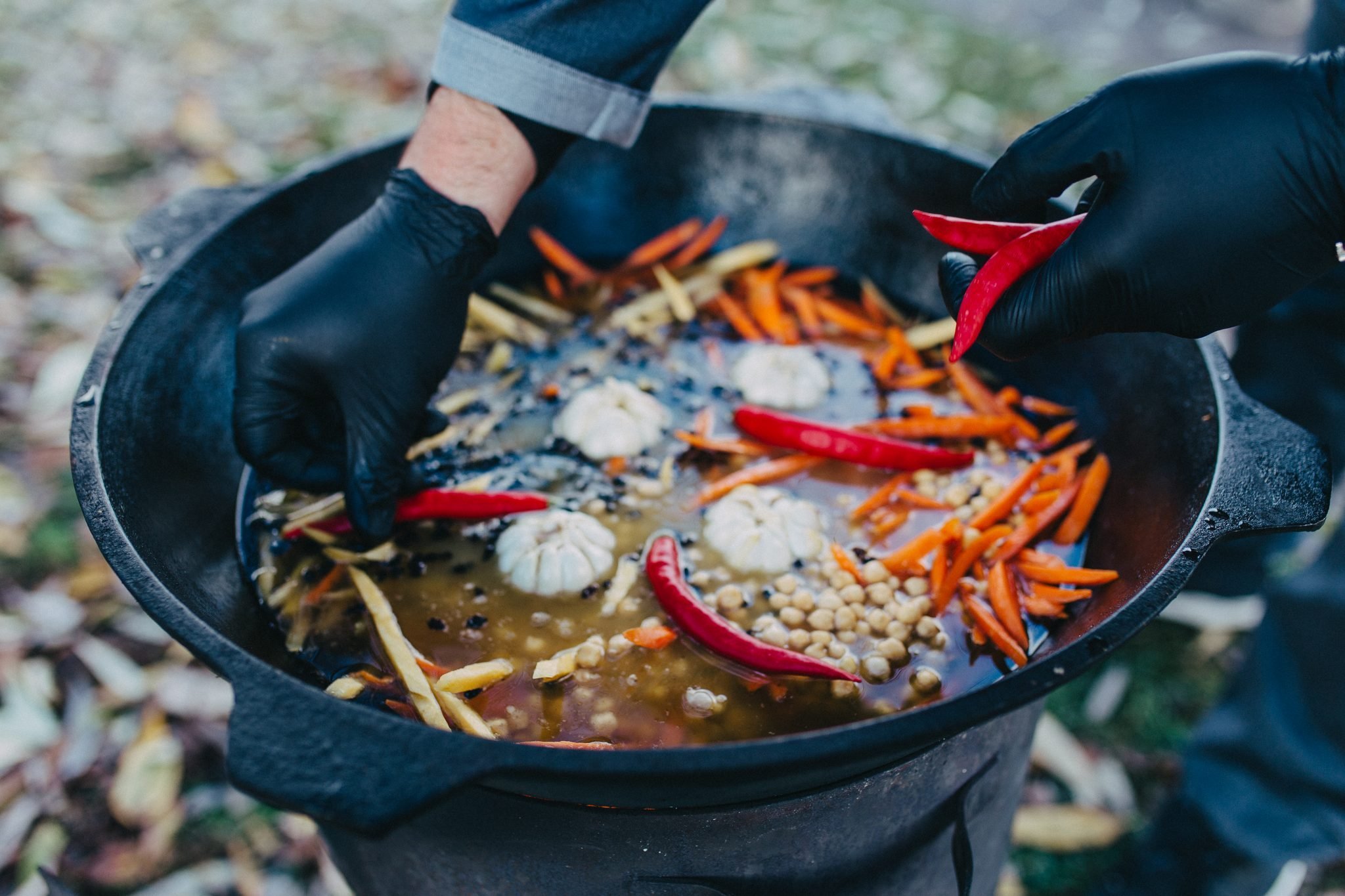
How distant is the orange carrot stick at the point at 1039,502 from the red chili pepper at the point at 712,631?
77 cm

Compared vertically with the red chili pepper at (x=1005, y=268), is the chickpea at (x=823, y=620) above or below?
below

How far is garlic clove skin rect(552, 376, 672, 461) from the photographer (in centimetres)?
262

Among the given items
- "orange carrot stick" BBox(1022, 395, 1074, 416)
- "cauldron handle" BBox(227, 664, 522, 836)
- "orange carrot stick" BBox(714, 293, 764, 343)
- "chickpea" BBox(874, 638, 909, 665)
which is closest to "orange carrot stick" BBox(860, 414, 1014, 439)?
"orange carrot stick" BBox(1022, 395, 1074, 416)

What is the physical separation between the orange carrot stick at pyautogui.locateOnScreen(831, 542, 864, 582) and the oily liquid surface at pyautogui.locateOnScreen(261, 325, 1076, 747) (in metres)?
0.07

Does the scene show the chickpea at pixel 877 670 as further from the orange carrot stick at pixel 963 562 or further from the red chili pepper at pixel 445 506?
the red chili pepper at pixel 445 506

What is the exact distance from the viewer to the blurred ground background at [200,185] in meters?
3.21

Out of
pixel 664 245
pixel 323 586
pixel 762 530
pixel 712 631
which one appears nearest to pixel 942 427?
pixel 762 530

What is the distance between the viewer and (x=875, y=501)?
2.51 m

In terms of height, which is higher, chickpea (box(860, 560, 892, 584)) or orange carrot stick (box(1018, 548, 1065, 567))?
orange carrot stick (box(1018, 548, 1065, 567))

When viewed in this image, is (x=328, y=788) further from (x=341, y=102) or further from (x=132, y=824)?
(x=341, y=102)

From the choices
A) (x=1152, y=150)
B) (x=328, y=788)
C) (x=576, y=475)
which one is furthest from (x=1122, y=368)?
(x=328, y=788)

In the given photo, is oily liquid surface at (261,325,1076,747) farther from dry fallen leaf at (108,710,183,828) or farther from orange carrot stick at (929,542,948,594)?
dry fallen leaf at (108,710,183,828)

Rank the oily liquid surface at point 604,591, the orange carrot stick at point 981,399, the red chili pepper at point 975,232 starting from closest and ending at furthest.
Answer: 1. the red chili pepper at point 975,232
2. the oily liquid surface at point 604,591
3. the orange carrot stick at point 981,399

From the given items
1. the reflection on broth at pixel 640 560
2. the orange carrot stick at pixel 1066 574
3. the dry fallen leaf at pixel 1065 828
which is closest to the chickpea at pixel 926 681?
the reflection on broth at pixel 640 560
